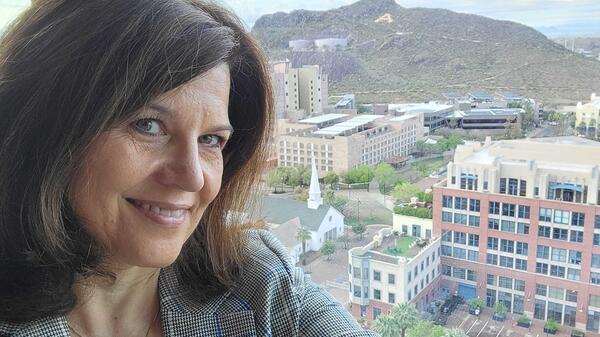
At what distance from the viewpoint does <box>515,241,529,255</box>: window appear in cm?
180

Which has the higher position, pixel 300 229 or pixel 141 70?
pixel 141 70

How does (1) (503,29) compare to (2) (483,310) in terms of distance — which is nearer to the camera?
(2) (483,310)

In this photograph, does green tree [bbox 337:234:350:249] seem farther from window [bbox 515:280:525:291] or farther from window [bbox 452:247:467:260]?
window [bbox 515:280:525:291]

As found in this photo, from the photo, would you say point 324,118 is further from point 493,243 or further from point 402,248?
point 493,243

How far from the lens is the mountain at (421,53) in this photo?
2262mm

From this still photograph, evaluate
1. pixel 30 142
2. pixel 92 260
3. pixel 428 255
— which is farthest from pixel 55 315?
→ pixel 428 255

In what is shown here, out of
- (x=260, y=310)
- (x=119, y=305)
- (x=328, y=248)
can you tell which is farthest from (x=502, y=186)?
(x=119, y=305)

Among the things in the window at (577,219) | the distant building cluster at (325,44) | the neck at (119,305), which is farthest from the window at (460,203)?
the neck at (119,305)

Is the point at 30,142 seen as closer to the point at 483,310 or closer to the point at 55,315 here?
the point at 55,315

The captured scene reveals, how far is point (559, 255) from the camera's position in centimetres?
175

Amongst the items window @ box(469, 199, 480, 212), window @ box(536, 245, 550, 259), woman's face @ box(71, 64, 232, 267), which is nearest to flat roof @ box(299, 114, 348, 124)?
window @ box(469, 199, 480, 212)

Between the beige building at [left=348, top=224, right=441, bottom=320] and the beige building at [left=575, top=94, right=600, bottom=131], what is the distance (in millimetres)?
654

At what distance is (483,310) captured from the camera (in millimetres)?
1864

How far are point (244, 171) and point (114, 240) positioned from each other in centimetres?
24
